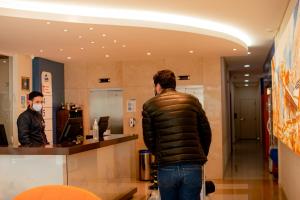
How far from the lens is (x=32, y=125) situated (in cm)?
577

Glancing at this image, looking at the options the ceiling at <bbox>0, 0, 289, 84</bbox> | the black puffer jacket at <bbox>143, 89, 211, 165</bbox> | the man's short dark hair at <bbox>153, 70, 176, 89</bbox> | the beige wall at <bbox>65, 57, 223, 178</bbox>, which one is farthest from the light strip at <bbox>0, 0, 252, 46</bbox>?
the black puffer jacket at <bbox>143, 89, 211, 165</bbox>

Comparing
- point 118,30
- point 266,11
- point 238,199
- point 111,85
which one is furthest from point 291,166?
point 111,85

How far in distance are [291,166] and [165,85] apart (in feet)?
10.9

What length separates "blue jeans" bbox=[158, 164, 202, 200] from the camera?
332 cm

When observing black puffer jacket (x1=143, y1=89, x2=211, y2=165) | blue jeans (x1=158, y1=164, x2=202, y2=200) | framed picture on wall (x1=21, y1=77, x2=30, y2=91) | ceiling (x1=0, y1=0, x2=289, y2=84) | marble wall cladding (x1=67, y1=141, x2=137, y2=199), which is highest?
ceiling (x1=0, y1=0, x2=289, y2=84)

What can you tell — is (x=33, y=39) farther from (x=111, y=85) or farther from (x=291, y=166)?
(x=291, y=166)

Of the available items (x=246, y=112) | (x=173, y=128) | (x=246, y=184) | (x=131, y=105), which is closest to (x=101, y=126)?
(x=131, y=105)

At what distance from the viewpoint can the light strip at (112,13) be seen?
5.79 m

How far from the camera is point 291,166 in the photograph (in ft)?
19.9

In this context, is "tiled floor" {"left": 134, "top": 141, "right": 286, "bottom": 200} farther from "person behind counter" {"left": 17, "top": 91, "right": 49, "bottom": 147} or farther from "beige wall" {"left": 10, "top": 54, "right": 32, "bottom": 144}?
"beige wall" {"left": 10, "top": 54, "right": 32, "bottom": 144}

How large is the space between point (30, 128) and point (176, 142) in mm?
3024

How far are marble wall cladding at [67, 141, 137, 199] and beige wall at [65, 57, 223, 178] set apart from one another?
2630 mm

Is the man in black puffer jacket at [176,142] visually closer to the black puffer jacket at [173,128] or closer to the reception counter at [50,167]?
the black puffer jacket at [173,128]

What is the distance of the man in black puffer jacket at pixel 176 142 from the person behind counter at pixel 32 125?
268 cm
